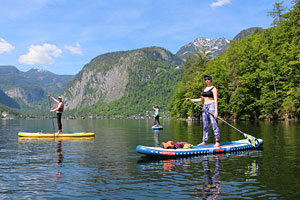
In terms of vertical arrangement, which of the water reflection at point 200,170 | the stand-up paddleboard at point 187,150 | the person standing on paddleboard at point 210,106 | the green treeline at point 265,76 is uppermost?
the green treeline at point 265,76

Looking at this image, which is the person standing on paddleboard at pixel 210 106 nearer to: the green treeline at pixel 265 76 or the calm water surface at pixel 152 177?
the calm water surface at pixel 152 177

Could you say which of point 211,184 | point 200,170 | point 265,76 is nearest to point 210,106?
point 200,170

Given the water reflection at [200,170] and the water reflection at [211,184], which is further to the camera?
the water reflection at [200,170]

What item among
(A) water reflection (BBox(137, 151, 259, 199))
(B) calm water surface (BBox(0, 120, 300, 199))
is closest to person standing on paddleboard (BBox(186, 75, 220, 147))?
(A) water reflection (BBox(137, 151, 259, 199))

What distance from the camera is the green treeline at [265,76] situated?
5422 cm

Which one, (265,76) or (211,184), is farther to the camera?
(265,76)

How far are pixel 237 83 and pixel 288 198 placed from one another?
196 ft

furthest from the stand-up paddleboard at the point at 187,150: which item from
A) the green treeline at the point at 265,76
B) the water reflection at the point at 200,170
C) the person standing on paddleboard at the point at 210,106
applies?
the green treeline at the point at 265,76

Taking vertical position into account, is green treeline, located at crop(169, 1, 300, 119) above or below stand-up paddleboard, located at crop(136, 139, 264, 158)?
above

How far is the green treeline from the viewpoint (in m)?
54.2

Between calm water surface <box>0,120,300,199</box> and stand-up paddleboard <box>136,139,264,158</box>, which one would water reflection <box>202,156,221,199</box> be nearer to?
calm water surface <box>0,120,300,199</box>

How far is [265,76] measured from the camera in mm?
58719

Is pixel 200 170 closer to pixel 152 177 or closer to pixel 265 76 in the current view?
pixel 152 177

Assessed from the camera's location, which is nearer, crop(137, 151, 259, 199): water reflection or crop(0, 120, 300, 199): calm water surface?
Result: crop(0, 120, 300, 199): calm water surface
